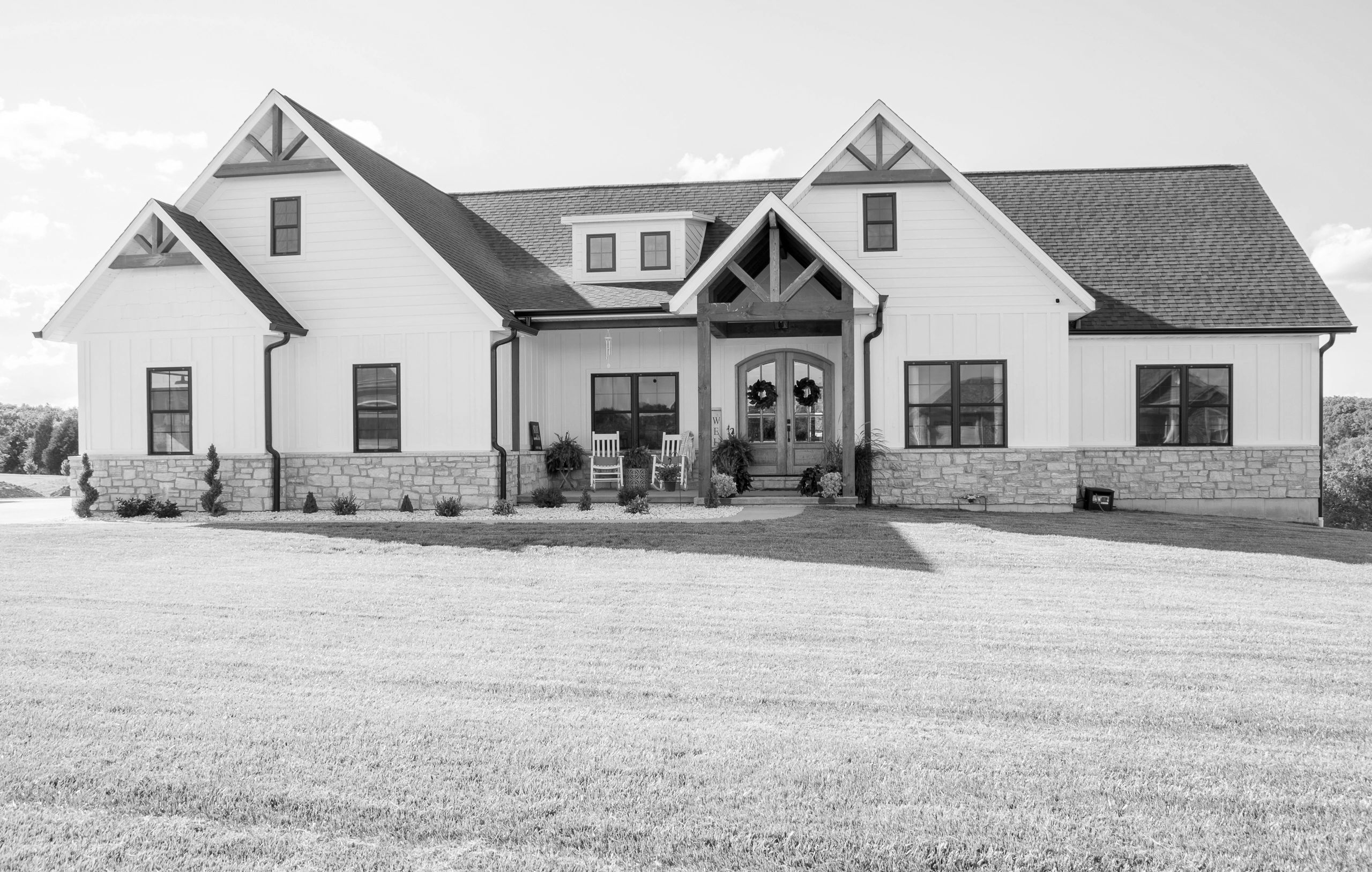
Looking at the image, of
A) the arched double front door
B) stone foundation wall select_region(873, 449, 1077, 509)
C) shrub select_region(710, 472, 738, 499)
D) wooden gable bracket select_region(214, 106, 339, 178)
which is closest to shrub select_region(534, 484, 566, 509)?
shrub select_region(710, 472, 738, 499)

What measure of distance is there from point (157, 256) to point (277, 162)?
239cm

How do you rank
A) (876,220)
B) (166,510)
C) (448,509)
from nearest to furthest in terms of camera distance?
(448,509), (166,510), (876,220)

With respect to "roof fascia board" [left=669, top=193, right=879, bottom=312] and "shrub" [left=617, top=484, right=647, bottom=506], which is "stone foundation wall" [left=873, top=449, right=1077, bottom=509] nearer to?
"roof fascia board" [left=669, top=193, right=879, bottom=312]

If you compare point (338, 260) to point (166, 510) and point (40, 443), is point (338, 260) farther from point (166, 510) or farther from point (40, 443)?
point (40, 443)

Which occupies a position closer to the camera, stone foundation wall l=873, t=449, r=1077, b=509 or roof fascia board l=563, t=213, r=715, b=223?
stone foundation wall l=873, t=449, r=1077, b=509

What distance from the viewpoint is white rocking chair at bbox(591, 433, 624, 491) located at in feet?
59.2

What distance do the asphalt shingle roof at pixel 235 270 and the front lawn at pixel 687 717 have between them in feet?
22.1

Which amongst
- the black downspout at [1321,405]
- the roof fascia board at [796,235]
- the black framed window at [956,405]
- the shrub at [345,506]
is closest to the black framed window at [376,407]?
the shrub at [345,506]

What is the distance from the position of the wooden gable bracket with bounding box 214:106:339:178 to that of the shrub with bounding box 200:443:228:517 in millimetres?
4457

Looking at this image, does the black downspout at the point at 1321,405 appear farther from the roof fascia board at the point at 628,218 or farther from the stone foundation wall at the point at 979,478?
the roof fascia board at the point at 628,218

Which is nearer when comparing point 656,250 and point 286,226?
point 286,226

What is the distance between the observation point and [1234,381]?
17.6 metres

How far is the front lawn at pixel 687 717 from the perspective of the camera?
3.94 metres

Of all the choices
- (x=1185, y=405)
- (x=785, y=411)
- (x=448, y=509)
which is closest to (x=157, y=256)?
(x=448, y=509)
